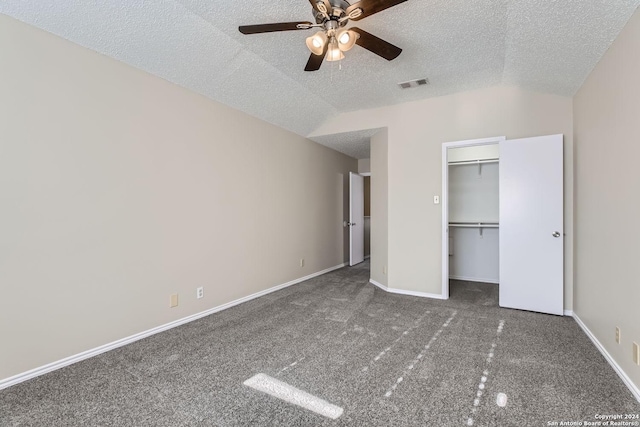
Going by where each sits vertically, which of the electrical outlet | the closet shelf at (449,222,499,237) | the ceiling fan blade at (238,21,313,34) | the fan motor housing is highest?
the fan motor housing

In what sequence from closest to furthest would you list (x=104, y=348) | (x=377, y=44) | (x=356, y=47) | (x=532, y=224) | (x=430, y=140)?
(x=377, y=44) < (x=104, y=348) < (x=356, y=47) < (x=532, y=224) < (x=430, y=140)

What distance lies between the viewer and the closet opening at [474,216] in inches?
188

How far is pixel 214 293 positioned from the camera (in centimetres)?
347

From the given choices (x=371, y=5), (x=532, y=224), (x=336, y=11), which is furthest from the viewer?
(x=532, y=224)

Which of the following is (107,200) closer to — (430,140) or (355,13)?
(355,13)

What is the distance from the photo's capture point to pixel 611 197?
2238 mm

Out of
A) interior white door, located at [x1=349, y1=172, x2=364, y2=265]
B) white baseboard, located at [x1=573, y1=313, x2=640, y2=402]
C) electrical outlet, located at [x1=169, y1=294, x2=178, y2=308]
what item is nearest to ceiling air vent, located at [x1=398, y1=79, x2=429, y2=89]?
interior white door, located at [x1=349, y1=172, x2=364, y2=265]

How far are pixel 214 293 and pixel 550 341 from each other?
329 centimetres

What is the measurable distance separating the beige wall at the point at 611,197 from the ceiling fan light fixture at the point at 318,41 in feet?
6.33

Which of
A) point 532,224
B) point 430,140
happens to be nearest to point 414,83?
point 430,140

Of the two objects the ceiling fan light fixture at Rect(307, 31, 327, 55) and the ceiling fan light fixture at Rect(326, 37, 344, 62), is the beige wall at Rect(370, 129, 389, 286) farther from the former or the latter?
the ceiling fan light fixture at Rect(307, 31, 327, 55)

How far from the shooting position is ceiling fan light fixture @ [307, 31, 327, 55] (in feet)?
7.01

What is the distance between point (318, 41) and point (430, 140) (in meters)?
2.36

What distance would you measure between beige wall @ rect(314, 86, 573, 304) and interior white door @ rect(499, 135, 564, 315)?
Answer: 0.15 m
